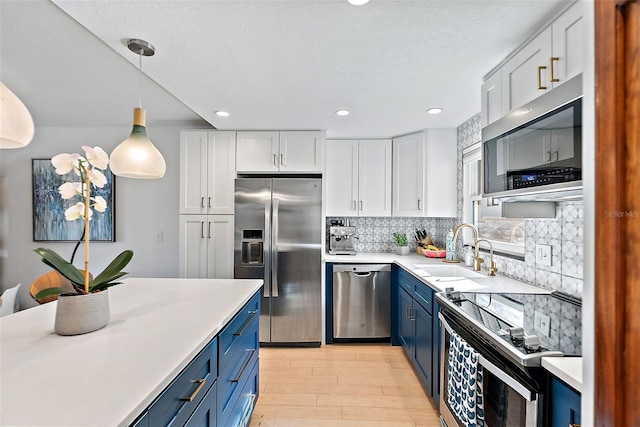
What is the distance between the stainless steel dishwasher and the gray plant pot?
230 centimetres

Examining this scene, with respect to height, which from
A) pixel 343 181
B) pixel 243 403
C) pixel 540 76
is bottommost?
pixel 243 403

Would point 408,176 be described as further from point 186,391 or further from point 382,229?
point 186,391

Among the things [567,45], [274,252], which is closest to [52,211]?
[274,252]

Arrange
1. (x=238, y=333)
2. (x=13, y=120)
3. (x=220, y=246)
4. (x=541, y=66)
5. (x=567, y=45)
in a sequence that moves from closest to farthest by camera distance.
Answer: (x=13, y=120)
(x=567, y=45)
(x=541, y=66)
(x=238, y=333)
(x=220, y=246)

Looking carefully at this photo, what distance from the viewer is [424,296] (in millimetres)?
2312

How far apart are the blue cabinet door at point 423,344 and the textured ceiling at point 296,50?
65.6 inches

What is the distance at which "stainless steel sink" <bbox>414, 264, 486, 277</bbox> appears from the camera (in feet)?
8.49

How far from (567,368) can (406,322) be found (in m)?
1.96

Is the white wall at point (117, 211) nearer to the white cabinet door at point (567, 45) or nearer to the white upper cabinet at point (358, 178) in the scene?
the white upper cabinet at point (358, 178)

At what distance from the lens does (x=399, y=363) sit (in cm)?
282

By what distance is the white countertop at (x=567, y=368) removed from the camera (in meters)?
0.89

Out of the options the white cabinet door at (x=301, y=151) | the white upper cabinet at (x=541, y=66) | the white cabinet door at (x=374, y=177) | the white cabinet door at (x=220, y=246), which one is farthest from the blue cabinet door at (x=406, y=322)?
the white cabinet door at (x=220, y=246)

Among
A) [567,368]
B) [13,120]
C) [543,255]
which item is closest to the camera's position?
[13,120]

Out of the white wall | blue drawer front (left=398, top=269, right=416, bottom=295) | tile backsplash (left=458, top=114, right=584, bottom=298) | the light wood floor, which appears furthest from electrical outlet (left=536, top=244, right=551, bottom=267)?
the white wall
